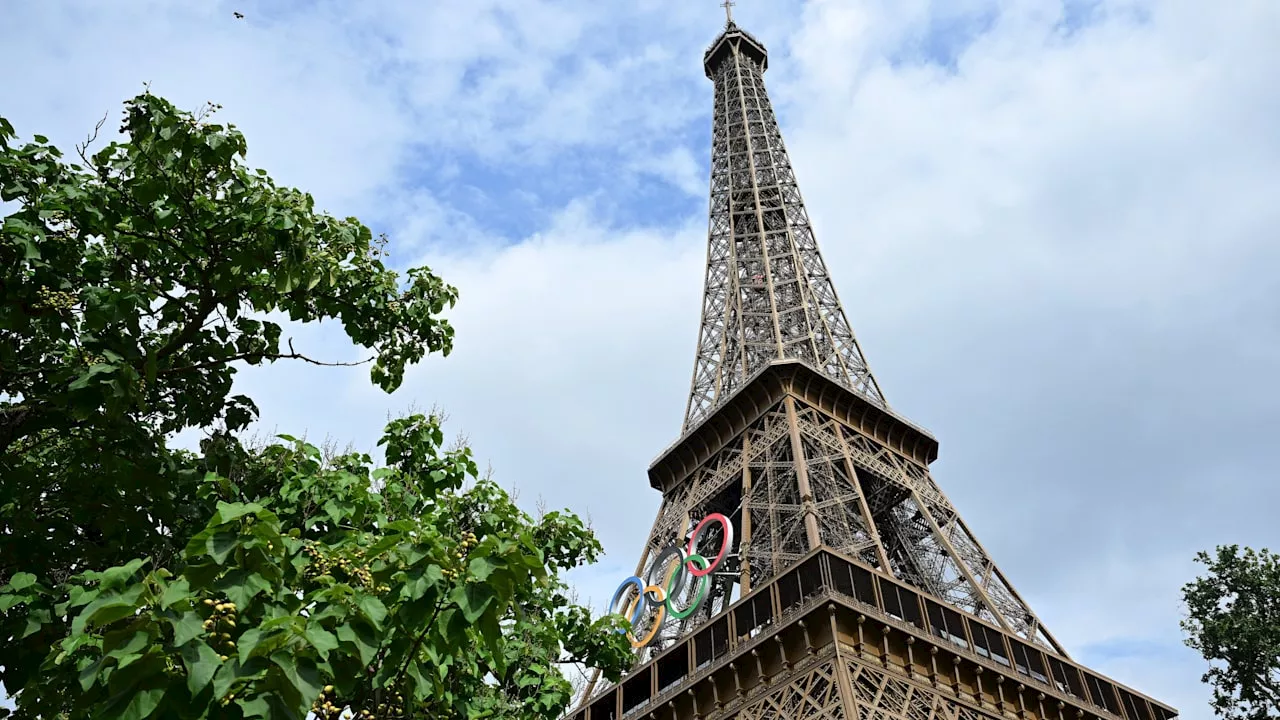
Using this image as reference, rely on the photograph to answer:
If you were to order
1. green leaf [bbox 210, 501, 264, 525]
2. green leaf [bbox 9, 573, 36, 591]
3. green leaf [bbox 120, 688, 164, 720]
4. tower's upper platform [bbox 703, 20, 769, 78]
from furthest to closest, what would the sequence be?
tower's upper platform [bbox 703, 20, 769, 78]
green leaf [bbox 9, 573, 36, 591]
green leaf [bbox 210, 501, 264, 525]
green leaf [bbox 120, 688, 164, 720]

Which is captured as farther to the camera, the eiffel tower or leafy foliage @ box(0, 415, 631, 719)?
the eiffel tower

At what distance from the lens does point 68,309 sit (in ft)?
28.0

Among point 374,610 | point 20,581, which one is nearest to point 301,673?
point 374,610

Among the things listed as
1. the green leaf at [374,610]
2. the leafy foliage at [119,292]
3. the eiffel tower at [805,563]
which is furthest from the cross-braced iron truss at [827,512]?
the green leaf at [374,610]

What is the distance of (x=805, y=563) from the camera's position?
2730cm

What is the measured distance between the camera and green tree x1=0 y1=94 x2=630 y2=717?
5.64 meters

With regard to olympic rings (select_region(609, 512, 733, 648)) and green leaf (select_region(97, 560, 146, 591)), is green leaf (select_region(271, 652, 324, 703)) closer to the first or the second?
green leaf (select_region(97, 560, 146, 591))

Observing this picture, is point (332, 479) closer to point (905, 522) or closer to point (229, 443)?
point (229, 443)

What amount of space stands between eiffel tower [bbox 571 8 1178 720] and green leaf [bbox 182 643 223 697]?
1072 cm

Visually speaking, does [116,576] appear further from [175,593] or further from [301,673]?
[301,673]

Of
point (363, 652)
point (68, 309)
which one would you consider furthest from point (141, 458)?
point (363, 652)

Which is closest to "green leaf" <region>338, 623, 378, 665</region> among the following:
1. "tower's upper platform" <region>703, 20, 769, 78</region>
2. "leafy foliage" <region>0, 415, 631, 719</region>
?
"leafy foliage" <region>0, 415, 631, 719</region>

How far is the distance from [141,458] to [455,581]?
4397 mm

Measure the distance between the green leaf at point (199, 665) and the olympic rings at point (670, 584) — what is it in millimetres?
26749
